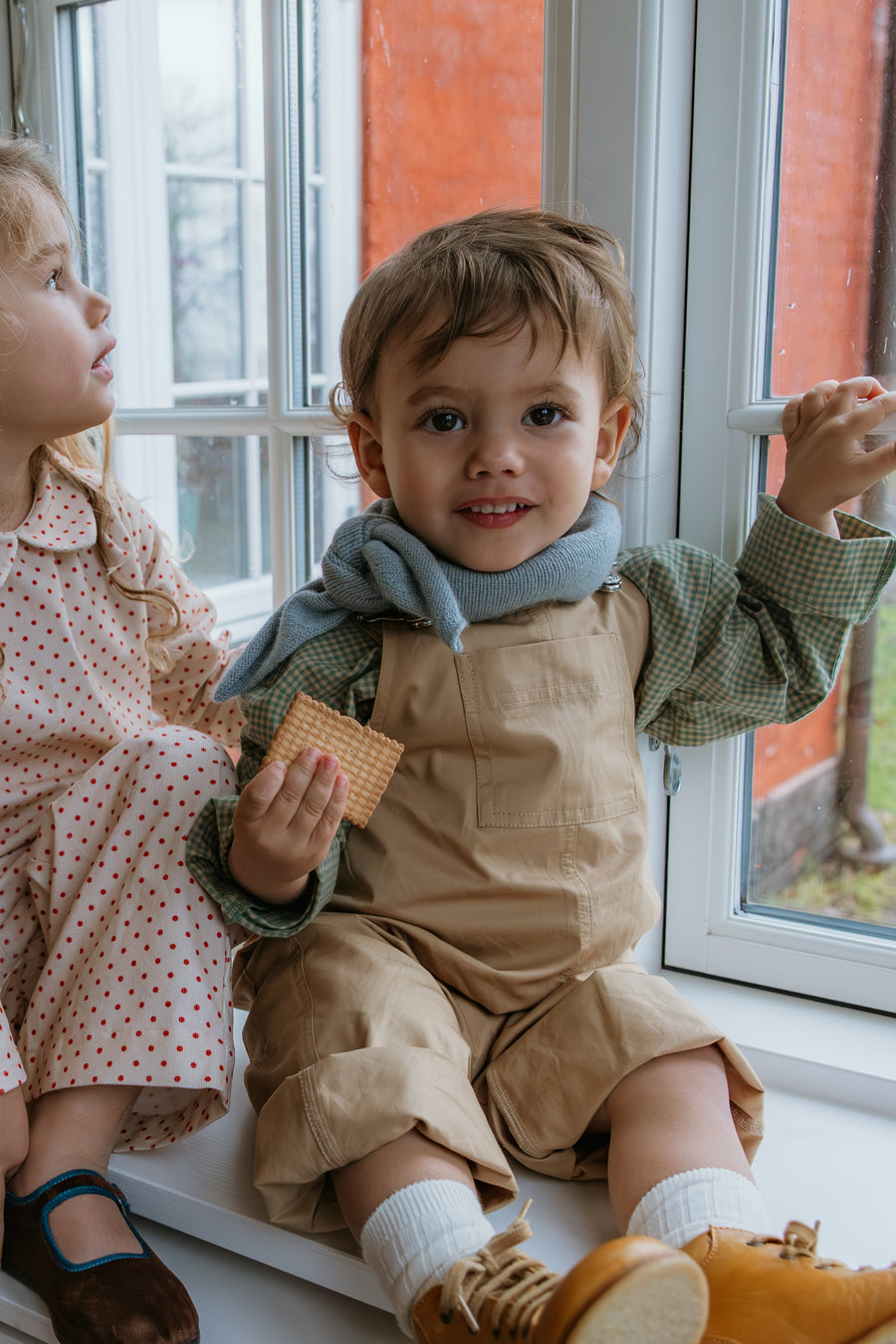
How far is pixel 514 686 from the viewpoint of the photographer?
1076mm

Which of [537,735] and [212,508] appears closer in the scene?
[537,735]

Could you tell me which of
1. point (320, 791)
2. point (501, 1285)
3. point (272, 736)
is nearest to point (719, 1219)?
point (501, 1285)

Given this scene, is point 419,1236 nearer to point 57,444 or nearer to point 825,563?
point 825,563

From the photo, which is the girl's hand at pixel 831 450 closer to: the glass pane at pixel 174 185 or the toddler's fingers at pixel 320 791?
the toddler's fingers at pixel 320 791

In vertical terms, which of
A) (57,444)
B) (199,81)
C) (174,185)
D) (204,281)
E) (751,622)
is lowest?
(751,622)

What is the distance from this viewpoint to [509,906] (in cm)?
107

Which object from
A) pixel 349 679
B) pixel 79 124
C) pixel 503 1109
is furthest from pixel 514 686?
pixel 79 124

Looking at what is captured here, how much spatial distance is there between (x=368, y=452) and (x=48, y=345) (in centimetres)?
33

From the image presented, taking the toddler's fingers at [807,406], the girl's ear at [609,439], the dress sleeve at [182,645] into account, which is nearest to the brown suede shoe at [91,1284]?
the dress sleeve at [182,645]

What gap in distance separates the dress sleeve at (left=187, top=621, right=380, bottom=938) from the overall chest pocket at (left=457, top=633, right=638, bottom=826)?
0.35ft

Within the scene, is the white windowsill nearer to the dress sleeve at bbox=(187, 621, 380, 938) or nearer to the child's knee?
the dress sleeve at bbox=(187, 621, 380, 938)

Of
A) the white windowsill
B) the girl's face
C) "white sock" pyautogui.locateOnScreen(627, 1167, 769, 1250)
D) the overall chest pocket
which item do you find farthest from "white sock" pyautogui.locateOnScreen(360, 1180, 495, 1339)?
the girl's face

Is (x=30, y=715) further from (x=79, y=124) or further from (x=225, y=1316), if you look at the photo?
(x=79, y=124)

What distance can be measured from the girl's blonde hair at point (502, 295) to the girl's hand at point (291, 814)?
0.38 meters
